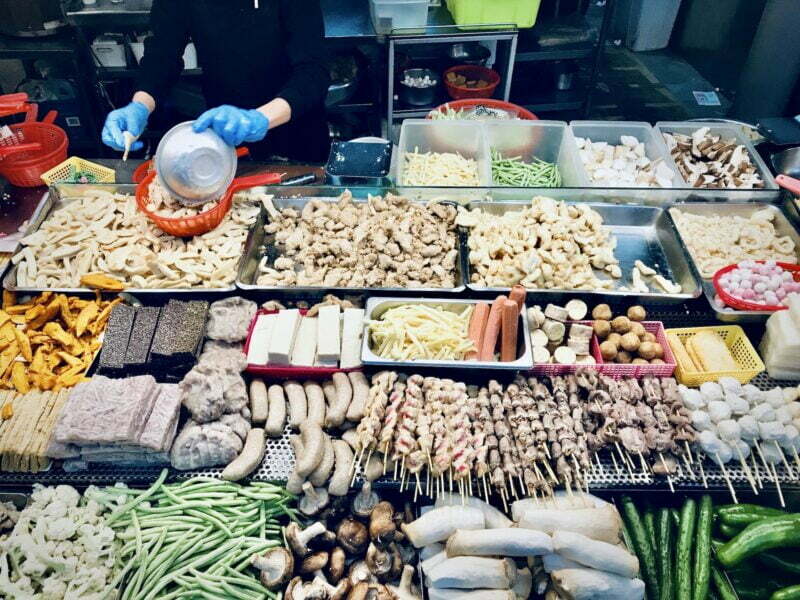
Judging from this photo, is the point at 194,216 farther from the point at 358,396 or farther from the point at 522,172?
the point at 522,172

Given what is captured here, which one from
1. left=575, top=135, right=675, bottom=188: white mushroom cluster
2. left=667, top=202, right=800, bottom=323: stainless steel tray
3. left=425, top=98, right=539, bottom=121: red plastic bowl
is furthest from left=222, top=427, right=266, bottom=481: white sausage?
left=425, top=98, right=539, bottom=121: red plastic bowl

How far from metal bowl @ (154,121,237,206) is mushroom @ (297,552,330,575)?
2.45 meters

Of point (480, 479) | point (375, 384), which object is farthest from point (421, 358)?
point (480, 479)

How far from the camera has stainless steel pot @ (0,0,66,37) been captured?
6734mm

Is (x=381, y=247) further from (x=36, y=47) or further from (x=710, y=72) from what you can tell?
(x=710, y=72)

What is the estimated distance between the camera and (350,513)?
10.7 ft

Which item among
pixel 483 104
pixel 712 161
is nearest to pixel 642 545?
pixel 712 161

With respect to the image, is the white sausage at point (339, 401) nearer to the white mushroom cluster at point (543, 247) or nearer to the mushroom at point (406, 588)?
the mushroom at point (406, 588)

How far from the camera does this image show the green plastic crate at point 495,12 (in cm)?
609

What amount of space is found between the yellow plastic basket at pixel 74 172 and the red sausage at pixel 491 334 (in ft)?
11.2

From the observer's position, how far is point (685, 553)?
122 inches

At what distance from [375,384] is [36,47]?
634cm

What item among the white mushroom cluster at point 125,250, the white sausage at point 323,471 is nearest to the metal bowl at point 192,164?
the white mushroom cluster at point 125,250

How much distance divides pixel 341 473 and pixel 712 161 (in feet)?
13.7
